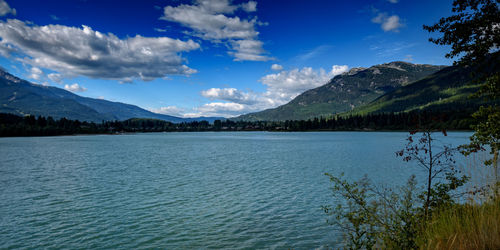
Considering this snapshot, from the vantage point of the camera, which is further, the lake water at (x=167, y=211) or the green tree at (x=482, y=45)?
the lake water at (x=167, y=211)

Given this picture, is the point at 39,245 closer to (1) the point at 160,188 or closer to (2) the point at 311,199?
(1) the point at 160,188

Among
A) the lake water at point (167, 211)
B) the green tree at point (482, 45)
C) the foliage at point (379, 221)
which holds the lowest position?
the lake water at point (167, 211)

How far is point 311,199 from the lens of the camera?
2733 centimetres

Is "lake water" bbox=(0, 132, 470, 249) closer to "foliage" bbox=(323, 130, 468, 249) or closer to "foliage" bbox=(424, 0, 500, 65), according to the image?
"foliage" bbox=(323, 130, 468, 249)

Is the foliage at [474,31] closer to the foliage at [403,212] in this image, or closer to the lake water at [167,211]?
the foliage at [403,212]

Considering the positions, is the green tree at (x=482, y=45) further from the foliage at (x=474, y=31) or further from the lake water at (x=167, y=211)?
the lake water at (x=167, y=211)

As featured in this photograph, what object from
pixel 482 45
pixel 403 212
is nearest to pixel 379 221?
pixel 403 212

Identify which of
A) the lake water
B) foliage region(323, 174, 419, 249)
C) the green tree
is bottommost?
the lake water

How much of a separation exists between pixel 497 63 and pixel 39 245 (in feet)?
91.8

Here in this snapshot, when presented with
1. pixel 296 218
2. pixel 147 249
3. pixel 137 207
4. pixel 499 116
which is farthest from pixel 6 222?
pixel 499 116

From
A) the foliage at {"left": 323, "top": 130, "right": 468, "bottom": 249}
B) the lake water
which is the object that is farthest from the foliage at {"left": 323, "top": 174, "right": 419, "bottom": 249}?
the lake water

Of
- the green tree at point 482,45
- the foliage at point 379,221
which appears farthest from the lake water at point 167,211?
the green tree at point 482,45

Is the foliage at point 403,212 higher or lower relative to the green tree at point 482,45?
lower

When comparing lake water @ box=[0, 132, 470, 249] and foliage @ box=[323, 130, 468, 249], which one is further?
lake water @ box=[0, 132, 470, 249]
